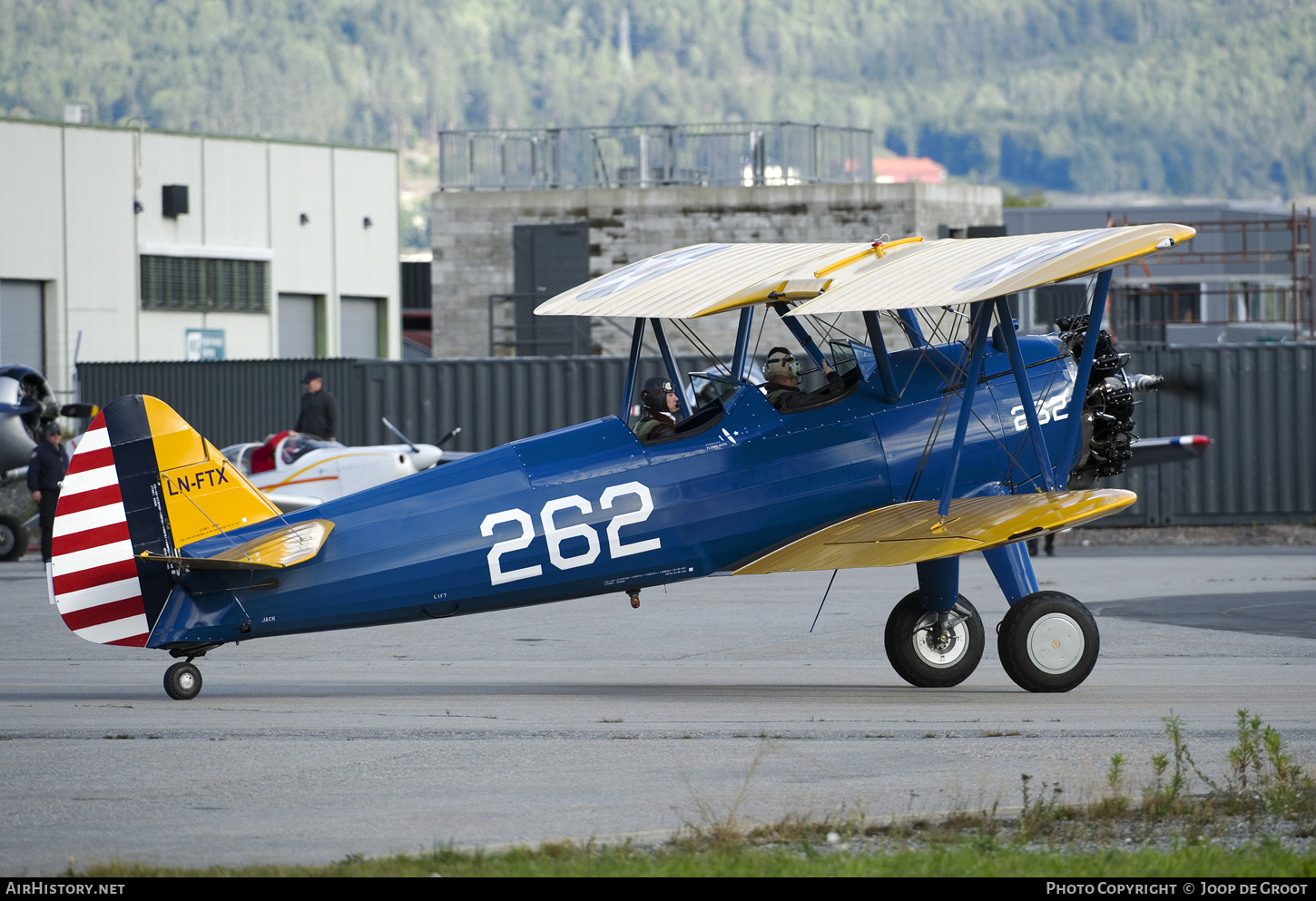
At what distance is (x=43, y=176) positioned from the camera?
40750 mm

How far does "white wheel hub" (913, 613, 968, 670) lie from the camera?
1034 cm

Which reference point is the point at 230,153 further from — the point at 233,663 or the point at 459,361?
the point at 233,663

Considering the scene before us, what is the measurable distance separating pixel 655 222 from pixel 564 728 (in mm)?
29142

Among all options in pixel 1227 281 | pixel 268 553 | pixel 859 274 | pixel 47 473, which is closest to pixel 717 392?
pixel 859 274

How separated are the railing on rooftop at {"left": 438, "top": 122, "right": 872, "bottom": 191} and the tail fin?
93.2ft

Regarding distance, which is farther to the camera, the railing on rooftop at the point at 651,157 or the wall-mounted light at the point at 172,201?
the wall-mounted light at the point at 172,201

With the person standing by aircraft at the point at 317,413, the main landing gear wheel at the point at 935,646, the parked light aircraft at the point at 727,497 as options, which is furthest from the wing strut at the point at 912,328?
the person standing by aircraft at the point at 317,413

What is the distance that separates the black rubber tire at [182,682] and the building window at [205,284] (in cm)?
3527

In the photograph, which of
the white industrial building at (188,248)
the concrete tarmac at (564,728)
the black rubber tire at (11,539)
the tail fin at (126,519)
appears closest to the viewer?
the concrete tarmac at (564,728)

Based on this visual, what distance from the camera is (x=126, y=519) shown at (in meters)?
9.43

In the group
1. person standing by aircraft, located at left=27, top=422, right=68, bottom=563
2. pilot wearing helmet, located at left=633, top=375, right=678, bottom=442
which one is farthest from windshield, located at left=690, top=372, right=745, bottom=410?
person standing by aircraft, located at left=27, top=422, right=68, bottom=563

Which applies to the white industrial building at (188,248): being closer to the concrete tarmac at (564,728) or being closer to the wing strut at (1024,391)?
the concrete tarmac at (564,728)

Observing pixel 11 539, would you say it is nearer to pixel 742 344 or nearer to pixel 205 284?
pixel 742 344

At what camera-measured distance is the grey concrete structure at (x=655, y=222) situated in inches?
1406
